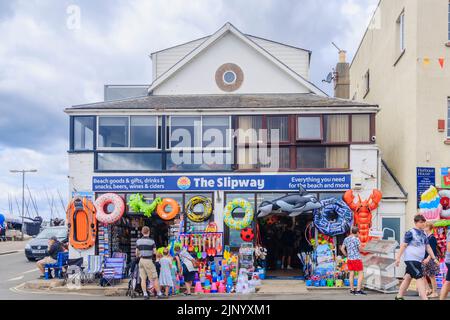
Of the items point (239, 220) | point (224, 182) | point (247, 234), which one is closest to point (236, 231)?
point (247, 234)

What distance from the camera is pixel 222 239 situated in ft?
55.0

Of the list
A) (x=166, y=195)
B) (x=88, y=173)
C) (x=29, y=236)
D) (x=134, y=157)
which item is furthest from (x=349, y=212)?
(x=29, y=236)

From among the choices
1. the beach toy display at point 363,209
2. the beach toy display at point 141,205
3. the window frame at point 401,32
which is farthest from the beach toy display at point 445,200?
the beach toy display at point 141,205

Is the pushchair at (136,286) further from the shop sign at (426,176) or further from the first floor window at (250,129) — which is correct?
the shop sign at (426,176)

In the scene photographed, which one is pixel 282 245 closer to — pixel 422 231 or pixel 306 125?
pixel 306 125

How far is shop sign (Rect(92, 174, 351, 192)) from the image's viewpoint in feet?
55.5

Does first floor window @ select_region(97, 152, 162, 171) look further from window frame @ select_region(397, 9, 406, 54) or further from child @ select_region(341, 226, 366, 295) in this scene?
window frame @ select_region(397, 9, 406, 54)

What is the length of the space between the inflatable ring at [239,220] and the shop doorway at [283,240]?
2654 millimetres

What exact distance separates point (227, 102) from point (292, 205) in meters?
4.83

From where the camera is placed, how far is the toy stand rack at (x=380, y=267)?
1412cm

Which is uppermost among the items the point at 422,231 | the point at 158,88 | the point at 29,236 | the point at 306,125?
the point at 158,88

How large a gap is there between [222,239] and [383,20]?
11.6 meters

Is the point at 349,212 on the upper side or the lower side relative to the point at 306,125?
lower

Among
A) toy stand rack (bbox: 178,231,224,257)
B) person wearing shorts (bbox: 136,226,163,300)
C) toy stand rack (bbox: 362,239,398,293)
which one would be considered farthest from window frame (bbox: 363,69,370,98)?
person wearing shorts (bbox: 136,226,163,300)
